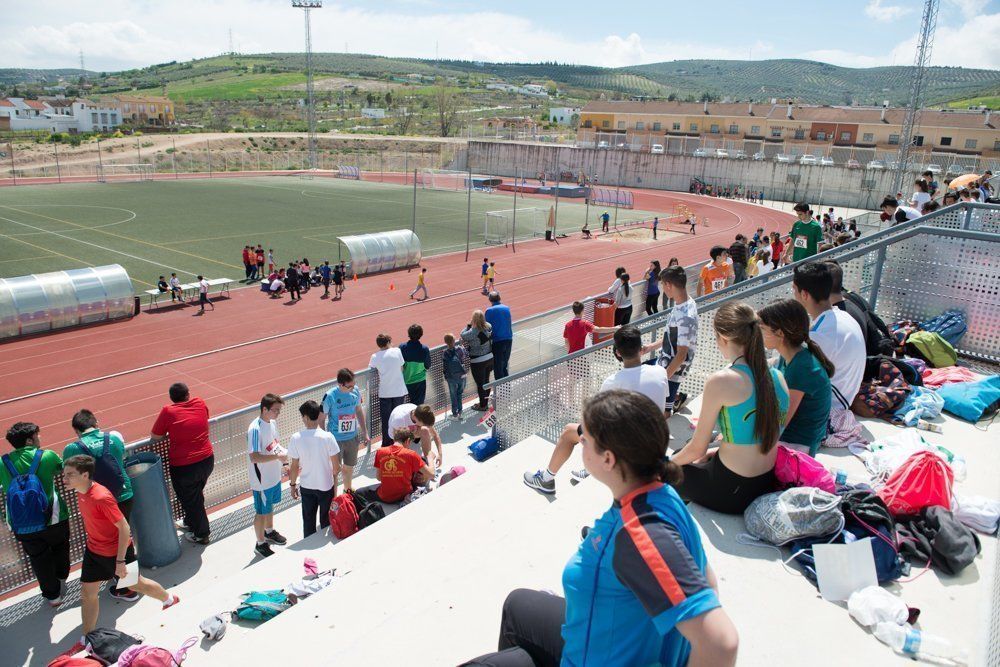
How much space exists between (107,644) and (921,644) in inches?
204

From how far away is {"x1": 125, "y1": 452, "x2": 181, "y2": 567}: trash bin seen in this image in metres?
6.83

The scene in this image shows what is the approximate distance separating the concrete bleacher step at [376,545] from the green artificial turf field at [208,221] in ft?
68.1

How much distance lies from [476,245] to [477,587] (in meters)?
30.4

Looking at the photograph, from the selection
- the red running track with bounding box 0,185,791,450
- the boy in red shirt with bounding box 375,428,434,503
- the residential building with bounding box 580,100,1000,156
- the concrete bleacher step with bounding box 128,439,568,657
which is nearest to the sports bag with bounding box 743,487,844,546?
the concrete bleacher step with bounding box 128,439,568,657

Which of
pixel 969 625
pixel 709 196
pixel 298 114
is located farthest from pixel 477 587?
pixel 298 114

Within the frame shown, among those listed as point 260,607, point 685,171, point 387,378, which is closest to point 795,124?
point 685,171

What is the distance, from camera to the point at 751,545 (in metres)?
4.38

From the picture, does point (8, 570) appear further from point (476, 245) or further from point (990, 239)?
point (476, 245)

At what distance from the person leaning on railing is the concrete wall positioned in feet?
167

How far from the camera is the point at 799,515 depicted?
Answer: 4176 millimetres

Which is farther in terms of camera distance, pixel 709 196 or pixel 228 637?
pixel 709 196

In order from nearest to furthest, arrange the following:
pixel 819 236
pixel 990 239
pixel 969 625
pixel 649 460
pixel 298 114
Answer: pixel 649 460 < pixel 969 625 < pixel 990 239 < pixel 819 236 < pixel 298 114

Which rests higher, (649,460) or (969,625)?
(649,460)

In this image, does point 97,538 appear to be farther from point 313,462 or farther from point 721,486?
point 721,486
